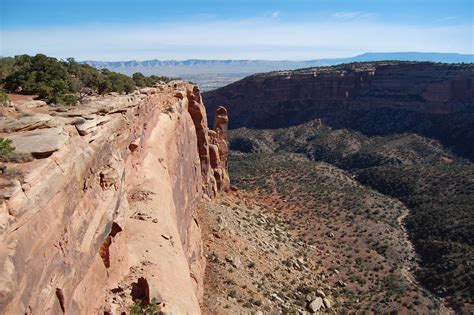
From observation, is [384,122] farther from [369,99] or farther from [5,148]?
[5,148]

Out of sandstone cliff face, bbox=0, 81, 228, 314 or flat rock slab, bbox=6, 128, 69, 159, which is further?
flat rock slab, bbox=6, 128, 69, 159

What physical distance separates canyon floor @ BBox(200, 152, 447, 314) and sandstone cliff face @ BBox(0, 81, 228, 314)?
4470 mm

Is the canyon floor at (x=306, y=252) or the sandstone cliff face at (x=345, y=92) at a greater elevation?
the sandstone cliff face at (x=345, y=92)

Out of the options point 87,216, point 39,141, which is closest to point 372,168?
point 87,216

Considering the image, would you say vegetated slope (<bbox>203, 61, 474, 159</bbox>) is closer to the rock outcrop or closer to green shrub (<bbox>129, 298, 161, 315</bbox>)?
the rock outcrop

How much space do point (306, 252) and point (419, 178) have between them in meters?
31.1

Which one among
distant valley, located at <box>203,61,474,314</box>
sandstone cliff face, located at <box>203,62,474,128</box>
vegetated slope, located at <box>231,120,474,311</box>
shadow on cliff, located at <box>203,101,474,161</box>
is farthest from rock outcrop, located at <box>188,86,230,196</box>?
sandstone cliff face, located at <box>203,62,474,128</box>

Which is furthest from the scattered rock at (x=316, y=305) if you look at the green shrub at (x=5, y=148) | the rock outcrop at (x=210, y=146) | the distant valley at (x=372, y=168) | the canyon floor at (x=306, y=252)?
the green shrub at (x=5, y=148)

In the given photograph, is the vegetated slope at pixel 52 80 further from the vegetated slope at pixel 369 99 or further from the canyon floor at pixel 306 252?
the vegetated slope at pixel 369 99

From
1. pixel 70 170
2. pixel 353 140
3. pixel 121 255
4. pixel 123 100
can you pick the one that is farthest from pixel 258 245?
pixel 353 140

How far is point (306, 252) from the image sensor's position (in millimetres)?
36531

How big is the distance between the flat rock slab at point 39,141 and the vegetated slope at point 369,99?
78.1 m

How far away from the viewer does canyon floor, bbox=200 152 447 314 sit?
2572 cm

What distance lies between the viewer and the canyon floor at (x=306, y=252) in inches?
1013
